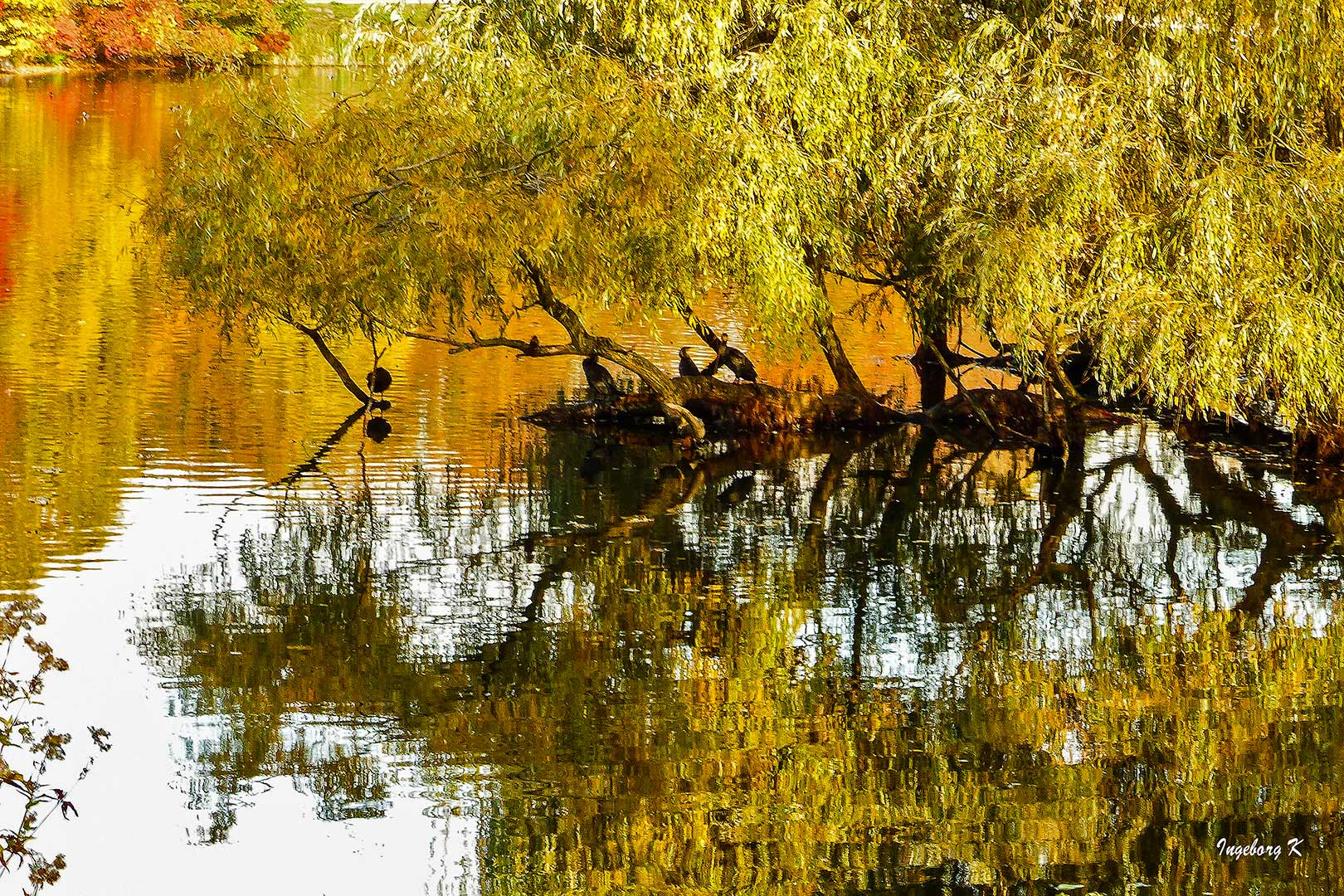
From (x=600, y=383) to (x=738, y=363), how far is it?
1.97 meters

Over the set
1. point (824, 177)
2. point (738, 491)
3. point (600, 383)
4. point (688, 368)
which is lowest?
point (738, 491)

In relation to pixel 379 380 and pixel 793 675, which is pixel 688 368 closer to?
pixel 379 380

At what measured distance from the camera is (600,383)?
23.9 meters

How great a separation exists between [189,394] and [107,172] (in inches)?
1014

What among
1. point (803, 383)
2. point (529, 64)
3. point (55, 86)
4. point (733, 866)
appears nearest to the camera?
point (733, 866)

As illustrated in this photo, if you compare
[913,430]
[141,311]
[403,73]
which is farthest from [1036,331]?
[141,311]

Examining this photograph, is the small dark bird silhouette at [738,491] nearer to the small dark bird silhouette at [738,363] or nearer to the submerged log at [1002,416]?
the small dark bird silhouette at [738,363]

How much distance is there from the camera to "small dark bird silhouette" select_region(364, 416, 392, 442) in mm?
22094

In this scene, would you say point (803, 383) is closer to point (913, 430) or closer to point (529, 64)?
point (913, 430)

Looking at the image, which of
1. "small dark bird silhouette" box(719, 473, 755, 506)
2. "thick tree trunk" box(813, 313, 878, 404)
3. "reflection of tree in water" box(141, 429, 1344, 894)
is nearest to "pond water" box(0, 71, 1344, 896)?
"reflection of tree in water" box(141, 429, 1344, 894)

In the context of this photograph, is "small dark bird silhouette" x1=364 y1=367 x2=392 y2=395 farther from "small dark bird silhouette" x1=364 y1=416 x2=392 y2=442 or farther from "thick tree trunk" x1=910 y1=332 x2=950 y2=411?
"thick tree trunk" x1=910 y1=332 x2=950 y2=411

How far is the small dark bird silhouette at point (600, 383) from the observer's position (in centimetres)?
2342

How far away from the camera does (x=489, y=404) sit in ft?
80.9

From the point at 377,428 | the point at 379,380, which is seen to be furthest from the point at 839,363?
the point at 379,380
